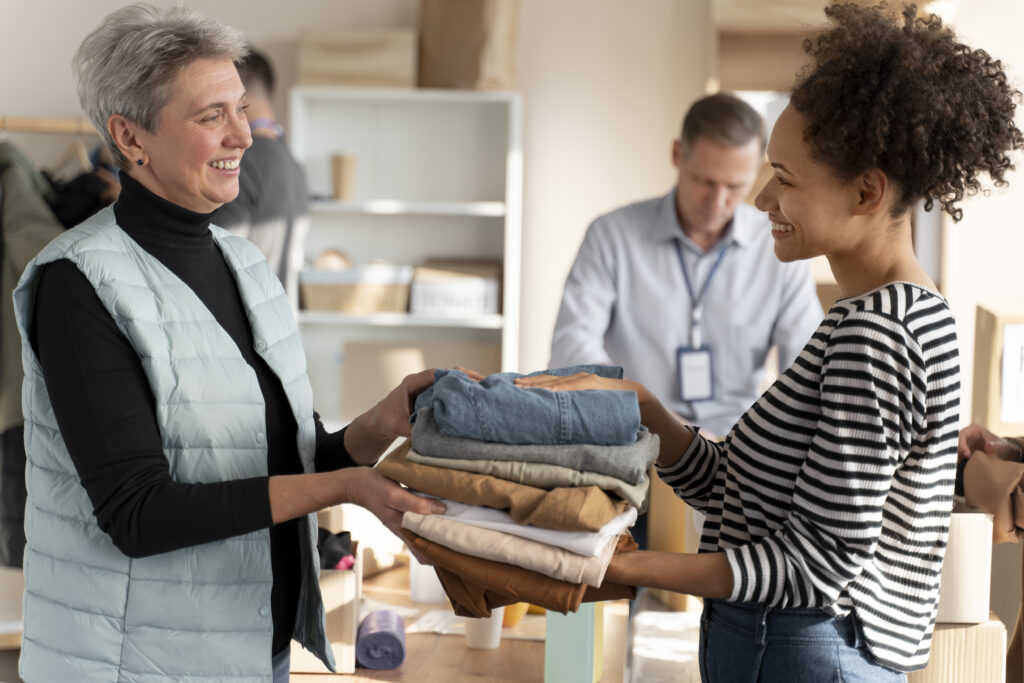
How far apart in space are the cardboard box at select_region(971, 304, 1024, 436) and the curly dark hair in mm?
1122

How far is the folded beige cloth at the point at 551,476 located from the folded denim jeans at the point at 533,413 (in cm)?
3

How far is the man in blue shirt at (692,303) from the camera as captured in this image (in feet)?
8.75

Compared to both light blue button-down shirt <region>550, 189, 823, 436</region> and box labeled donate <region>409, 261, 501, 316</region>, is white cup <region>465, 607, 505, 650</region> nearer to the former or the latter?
light blue button-down shirt <region>550, 189, 823, 436</region>

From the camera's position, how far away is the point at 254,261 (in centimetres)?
148

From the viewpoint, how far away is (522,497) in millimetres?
1079

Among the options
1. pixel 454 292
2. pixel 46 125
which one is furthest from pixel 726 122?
pixel 46 125

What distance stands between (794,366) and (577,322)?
59.1 inches

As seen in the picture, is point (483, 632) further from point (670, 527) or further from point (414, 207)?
point (414, 207)

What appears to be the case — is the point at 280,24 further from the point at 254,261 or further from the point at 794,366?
the point at 794,366

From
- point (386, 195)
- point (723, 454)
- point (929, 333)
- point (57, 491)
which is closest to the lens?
point (929, 333)

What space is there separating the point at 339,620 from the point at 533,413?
1123mm

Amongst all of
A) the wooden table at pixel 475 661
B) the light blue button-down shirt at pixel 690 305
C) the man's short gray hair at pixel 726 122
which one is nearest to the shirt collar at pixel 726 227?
the light blue button-down shirt at pixel 690 305

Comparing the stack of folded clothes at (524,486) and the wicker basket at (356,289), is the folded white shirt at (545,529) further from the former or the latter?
the wicker basket at (356,289)

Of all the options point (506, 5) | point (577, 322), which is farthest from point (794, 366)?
point (506, 5)
